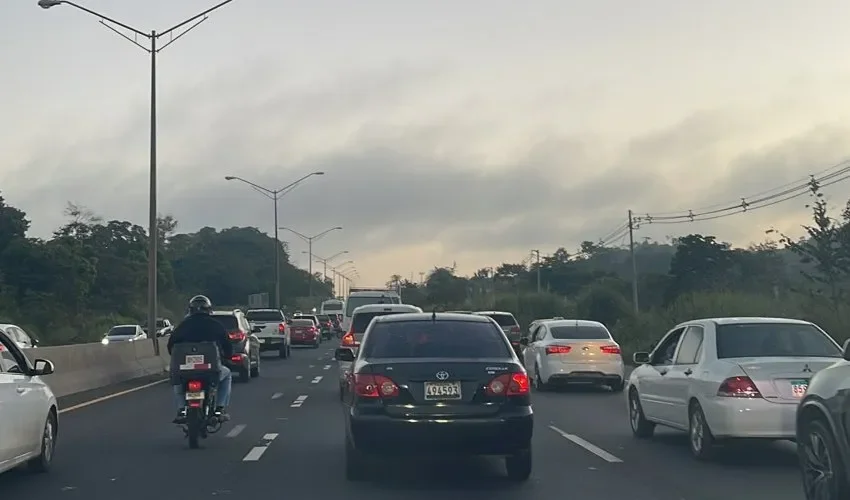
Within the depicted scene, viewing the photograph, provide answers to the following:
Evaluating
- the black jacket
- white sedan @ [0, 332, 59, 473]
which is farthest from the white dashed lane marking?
white sedan @ [0, 332, 59, 473]

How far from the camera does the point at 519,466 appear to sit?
35.5 ft

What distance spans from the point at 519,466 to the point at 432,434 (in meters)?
1.20

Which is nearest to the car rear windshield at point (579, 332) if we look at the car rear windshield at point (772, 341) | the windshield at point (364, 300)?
the car rear windshield at point (772, 341)

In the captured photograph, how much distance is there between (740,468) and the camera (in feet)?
38.4

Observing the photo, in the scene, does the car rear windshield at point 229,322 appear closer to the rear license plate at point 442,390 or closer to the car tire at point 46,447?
the car tire at point 46,447

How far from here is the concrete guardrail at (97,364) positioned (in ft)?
72.5

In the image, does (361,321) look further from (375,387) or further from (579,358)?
(375,387)

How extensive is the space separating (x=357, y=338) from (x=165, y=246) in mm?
107253

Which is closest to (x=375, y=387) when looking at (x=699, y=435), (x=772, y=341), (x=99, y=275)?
(x=699, y=435)

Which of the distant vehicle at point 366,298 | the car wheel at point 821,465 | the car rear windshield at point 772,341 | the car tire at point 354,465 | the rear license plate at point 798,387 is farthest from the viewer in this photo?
the distant vehicle at point 366,298

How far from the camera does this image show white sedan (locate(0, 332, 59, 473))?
10062mm

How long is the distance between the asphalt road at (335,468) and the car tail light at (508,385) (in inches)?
35.9

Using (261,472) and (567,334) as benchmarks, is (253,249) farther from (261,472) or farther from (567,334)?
(261,472)

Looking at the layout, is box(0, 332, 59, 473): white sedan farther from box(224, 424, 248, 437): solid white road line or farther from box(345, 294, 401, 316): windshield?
box(345, 294, 401, 316): windshield
